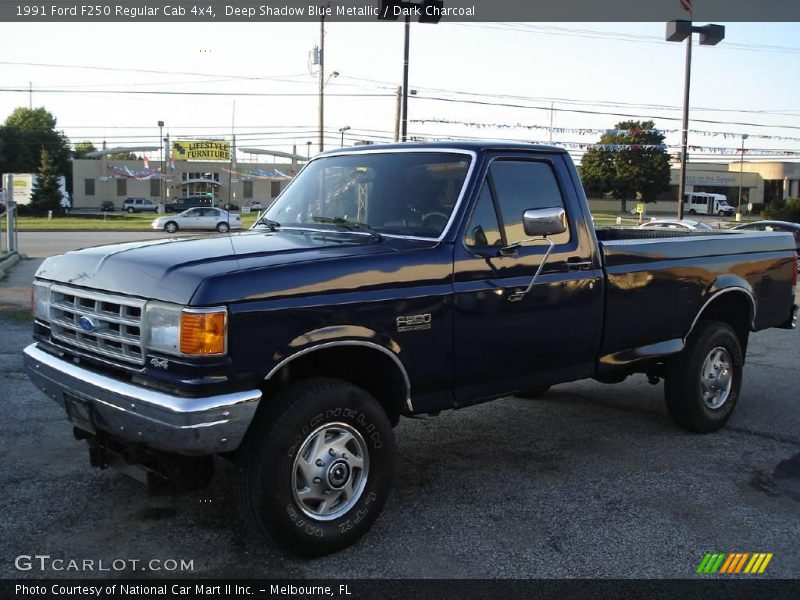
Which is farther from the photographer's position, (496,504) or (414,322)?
(496,504)

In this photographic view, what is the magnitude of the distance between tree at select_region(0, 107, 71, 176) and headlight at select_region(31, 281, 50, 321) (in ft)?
257

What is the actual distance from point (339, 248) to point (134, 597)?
197cm

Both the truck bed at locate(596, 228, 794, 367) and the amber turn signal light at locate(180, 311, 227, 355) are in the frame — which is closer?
the amber turn signal light at locate(180, 311, 227, 355)

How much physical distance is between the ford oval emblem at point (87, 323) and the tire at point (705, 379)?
4239 mm

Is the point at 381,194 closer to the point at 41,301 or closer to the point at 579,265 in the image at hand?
the point at 579,265

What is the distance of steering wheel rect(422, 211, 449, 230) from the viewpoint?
459 centimetres

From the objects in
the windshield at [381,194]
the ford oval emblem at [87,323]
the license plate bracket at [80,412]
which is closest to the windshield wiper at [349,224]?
the windshield at [381,194]

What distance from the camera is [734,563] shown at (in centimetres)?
403

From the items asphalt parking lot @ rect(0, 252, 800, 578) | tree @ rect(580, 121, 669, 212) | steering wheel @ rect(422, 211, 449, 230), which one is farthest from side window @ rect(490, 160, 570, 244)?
tree @ rect(580, 121, 669, 212)

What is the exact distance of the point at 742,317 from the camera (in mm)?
6621

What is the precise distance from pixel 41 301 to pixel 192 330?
1.52 metres

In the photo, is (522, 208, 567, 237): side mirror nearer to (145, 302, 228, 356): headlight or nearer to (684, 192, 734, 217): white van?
(145, 302, 228, 356): headlight

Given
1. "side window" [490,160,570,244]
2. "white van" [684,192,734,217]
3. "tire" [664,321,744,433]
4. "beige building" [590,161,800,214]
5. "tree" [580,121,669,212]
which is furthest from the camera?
"beige building" [590,161,800,214]

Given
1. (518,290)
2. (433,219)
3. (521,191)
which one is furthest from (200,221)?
(518,290)
